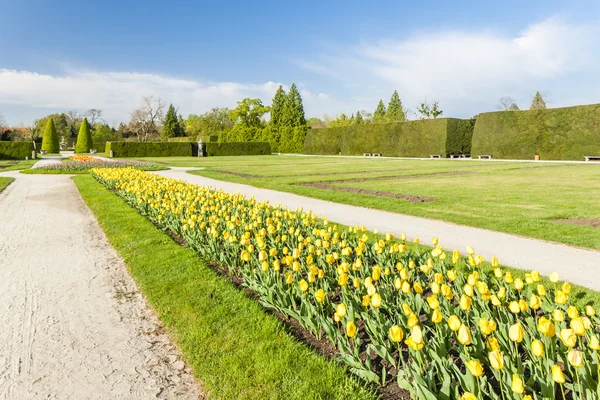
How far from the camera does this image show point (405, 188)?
12.3 metres

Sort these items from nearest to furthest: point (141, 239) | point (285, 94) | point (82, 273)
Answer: point (82, 273) → point (141, 239) → point (285, 94)

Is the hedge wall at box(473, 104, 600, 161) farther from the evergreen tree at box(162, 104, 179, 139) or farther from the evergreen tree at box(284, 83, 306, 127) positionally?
the evergreen tree at box(162, 104, 179, 139)

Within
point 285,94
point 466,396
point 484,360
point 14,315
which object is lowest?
point 14,315

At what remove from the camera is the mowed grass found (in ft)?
7.59

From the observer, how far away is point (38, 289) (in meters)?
4.13

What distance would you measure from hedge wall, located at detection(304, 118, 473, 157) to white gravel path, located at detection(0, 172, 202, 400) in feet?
109

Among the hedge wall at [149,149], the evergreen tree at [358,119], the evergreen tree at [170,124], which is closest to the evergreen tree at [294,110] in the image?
the evergreen tree at [358,119]

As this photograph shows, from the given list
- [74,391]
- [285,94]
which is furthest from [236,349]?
[285,94]

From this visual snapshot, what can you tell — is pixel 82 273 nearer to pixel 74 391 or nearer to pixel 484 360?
pixel 74 391

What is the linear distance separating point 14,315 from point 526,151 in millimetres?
33337

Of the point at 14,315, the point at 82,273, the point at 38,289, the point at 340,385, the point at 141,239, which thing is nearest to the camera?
the point at 340,385

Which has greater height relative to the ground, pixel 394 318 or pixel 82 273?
pixel 394 318

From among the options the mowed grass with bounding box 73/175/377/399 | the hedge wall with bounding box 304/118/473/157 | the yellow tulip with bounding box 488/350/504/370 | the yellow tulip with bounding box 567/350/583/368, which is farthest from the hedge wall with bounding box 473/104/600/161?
the yellow tulip with bounding box 488/350/504/370

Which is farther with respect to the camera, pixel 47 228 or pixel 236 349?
pixel 47 228
